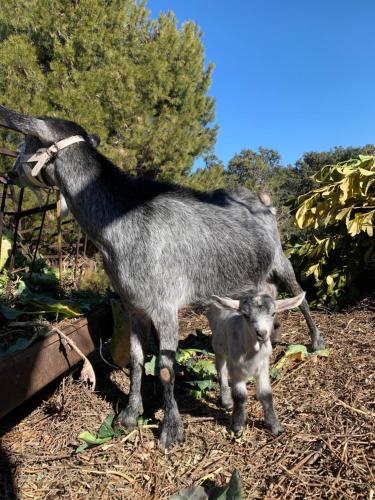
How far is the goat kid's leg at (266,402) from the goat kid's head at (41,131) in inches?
78.5

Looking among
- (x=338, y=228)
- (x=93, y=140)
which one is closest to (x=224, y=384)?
(x=93, y=140)

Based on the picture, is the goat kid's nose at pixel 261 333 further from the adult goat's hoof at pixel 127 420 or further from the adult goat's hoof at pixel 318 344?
the adult goat's hoof at pixel 318 344

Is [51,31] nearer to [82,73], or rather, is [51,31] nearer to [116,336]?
[82,73]

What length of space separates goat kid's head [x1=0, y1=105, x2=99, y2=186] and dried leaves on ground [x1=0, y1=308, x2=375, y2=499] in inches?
68.0

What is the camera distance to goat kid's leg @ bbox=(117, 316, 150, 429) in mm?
3021

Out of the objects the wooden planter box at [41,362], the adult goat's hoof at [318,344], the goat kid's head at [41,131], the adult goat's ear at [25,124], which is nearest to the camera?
the wooden planter box at [41,362]

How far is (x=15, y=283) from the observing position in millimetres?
3789

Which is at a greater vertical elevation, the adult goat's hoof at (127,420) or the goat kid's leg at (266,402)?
the goat kid's leg at (266,402)

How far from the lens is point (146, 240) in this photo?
2873 millimetres

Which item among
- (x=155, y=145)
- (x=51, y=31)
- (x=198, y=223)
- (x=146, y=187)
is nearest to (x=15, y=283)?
(x=146, y=187)

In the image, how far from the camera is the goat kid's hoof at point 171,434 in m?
2.72

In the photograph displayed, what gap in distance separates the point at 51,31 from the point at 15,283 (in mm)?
6519

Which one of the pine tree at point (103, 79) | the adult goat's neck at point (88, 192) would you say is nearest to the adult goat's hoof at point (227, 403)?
the adult goat's neck at point (88, 192)

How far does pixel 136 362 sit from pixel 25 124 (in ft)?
6.09
